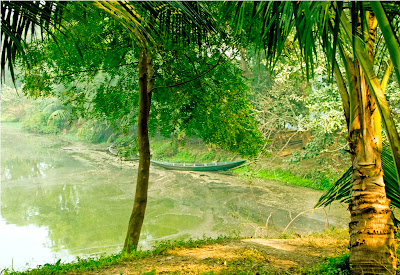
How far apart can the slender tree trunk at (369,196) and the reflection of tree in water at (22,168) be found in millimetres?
12243

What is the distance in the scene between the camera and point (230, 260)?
3.31 meters

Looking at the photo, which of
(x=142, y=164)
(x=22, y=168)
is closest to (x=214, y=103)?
(x=142, y=164)

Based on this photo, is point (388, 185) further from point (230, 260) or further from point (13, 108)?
point (13, 108)

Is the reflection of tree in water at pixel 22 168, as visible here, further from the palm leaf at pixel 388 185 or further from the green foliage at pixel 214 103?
the palm leaf at pixel 388 185

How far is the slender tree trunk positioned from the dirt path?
0.70 m

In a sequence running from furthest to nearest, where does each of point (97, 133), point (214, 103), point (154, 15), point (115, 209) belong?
point (97, 133) < point (115, 209) < point (214, 103) < point (154, 15)

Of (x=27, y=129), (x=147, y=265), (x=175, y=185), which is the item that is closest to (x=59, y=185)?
(x=175, y=185)

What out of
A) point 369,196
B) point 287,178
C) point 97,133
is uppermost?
point 369,196

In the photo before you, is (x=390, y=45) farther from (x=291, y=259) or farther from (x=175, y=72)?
(x=175, y=72)

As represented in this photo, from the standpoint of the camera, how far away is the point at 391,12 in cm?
192

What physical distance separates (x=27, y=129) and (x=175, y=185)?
17.1m

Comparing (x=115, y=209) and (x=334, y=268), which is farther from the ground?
(x=334, y=268)

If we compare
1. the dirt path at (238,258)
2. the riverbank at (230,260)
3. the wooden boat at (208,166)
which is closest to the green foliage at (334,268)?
the riverbank at (230,260)

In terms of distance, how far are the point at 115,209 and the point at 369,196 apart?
7.36 metres
